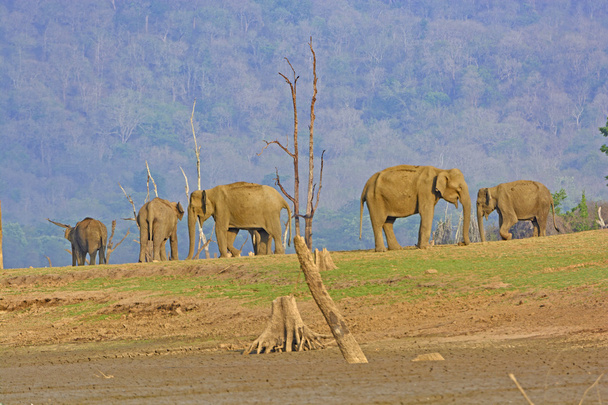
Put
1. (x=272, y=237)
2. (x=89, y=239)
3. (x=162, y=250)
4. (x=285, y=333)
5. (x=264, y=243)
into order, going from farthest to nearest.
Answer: (x=89, y=239)
(x=162, y=250)
(x=264, y=243)
(x=272, y=237)
(x=285, y=333)

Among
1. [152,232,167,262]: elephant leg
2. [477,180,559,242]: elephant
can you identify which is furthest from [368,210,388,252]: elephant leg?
[152,232,167,262]: elephant leg

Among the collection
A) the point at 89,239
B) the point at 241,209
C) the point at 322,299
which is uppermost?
the point at 241,209

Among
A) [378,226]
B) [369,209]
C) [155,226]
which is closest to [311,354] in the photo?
[378,226]

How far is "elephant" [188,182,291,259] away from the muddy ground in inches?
298

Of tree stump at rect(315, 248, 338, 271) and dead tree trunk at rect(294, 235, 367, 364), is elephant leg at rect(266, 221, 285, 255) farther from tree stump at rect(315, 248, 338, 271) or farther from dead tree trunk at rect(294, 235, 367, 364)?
dead tree trunk at rect(294, 235, 367, 364)

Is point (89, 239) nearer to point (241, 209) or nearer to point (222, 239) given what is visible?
point (222, 239)

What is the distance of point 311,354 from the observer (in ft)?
41.4

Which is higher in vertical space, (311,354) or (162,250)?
(162,250)

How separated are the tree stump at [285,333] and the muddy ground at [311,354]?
271 mm

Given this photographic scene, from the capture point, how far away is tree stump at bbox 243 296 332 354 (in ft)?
42.4

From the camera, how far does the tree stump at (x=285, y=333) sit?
12922 mm

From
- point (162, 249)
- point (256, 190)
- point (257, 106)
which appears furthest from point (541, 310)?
point (257, 106)

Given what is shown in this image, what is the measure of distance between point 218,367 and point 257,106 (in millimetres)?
183419

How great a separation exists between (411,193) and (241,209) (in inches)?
234
